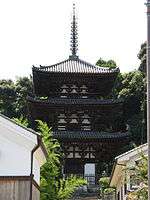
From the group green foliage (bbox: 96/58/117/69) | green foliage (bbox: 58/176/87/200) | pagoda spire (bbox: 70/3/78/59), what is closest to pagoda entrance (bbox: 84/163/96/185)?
pagoda spire (bbox: 70/3/78/59)

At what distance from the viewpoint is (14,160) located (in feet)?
55.0

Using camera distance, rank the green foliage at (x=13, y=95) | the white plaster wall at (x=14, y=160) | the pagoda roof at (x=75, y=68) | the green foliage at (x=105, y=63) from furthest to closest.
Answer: the green foliage at (x=105, y=63), the green foliage at (x=13, y=95), the pagoda roof at (x=75, y=68), the white plaster wall at (x=14, y=160)

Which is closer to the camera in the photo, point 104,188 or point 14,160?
point 14,160

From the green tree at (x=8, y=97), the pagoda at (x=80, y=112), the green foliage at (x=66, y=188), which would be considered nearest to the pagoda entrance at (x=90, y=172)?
the pagoda at (x=80, y=112)

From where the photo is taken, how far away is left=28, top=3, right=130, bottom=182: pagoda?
45.0 metres

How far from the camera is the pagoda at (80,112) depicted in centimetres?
4503

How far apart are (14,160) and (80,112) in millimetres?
29740

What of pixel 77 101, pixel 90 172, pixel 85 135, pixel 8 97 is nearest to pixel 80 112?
pixel 77 101

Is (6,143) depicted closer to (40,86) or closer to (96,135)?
(96,135)

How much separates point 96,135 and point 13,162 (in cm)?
2847

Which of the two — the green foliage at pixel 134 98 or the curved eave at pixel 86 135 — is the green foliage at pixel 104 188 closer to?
the curved eave at pixel 86 135

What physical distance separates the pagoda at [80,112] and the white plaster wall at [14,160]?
89.9ft

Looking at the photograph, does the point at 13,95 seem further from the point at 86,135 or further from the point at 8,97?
the point at 86,135

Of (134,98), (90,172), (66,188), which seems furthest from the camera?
(134,98)
